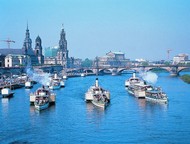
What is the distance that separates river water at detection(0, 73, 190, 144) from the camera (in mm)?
32125

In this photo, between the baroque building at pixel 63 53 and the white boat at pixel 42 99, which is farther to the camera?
the baroque building at pixel 63 53

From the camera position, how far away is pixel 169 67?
461ft

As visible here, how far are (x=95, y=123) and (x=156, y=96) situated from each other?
17.0m

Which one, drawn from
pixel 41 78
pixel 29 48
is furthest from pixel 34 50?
pixel 41 78

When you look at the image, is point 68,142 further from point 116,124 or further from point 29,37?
point 29,37

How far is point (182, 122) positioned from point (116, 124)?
18.1 ft

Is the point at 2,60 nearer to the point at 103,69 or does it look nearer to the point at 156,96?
the point at 103,69

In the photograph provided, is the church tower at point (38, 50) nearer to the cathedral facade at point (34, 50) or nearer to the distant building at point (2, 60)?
the cathedral facade at point (34, 50)

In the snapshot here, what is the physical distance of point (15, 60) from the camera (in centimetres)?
14038

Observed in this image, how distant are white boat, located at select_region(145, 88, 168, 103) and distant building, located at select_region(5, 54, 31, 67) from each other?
85914mm

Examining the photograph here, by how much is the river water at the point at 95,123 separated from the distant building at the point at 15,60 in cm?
8598

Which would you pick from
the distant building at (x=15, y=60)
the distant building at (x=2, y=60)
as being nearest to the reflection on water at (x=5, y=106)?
the distant building at (x=2, y=60)

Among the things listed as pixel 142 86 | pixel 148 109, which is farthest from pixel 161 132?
pixel 142 86

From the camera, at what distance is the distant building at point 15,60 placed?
450ft
